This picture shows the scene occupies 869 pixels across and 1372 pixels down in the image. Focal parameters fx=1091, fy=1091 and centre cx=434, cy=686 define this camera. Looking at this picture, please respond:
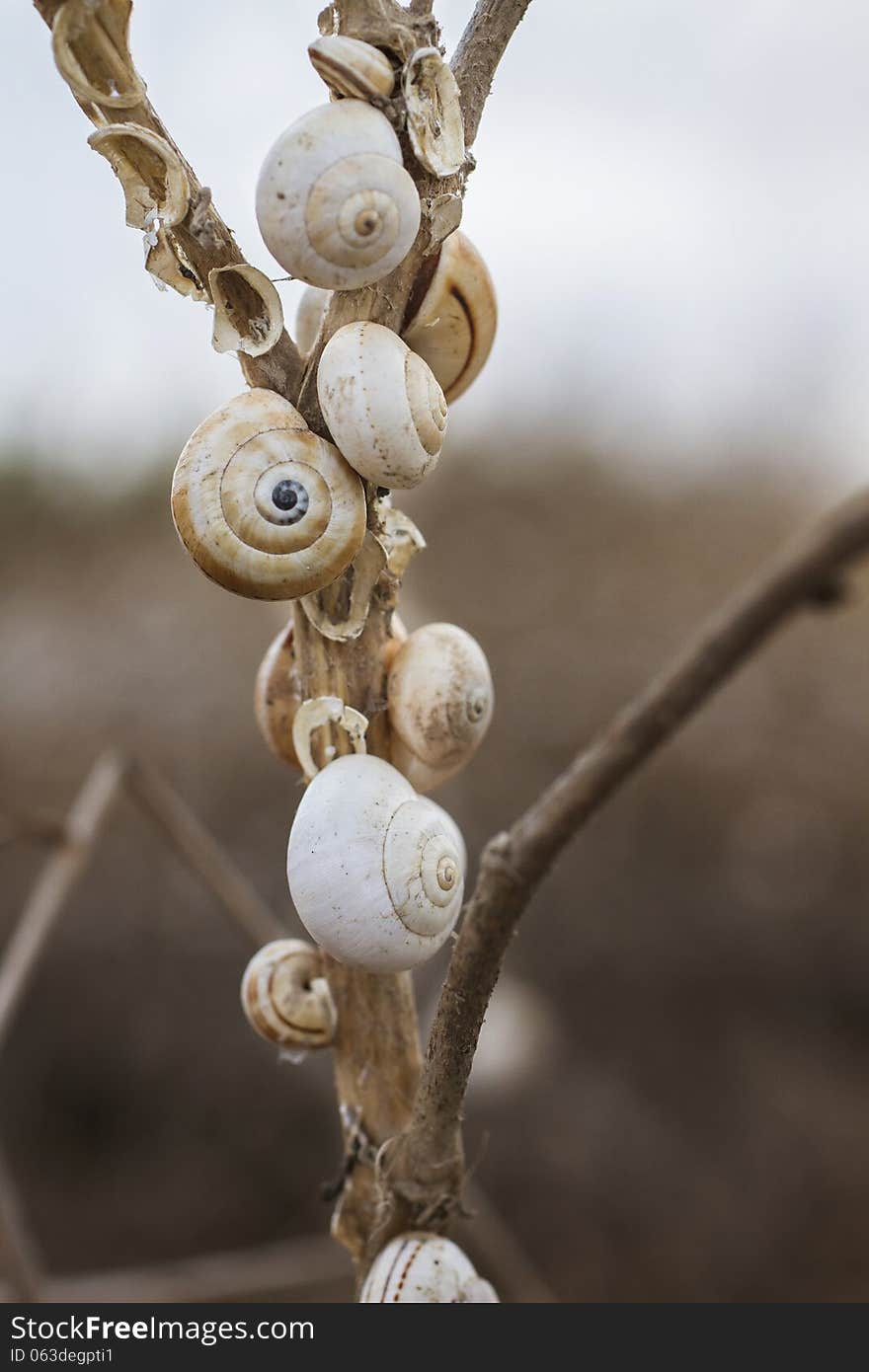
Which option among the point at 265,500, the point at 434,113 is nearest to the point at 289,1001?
the point at 265,500

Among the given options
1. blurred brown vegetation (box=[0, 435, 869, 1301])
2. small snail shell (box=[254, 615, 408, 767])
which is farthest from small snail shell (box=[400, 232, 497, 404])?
blurred brown vegetation (box=[0, 435, 869, 1301])

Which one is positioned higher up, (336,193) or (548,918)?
(336,193)

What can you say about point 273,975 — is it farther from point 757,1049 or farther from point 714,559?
point 714,559

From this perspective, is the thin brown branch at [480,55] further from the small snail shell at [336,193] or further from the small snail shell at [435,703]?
the small snail shell at [435,703]

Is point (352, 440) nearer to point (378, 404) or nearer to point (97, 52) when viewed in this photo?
point (378, 404)

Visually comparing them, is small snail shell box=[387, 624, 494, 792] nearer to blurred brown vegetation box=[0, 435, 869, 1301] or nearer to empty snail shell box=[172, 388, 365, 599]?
empty snail shell box=[172, 388, 365, 599]

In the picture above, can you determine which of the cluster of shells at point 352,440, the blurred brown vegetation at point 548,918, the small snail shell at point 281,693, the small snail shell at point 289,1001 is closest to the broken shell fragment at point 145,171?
the cluster of shells at point 352,440
